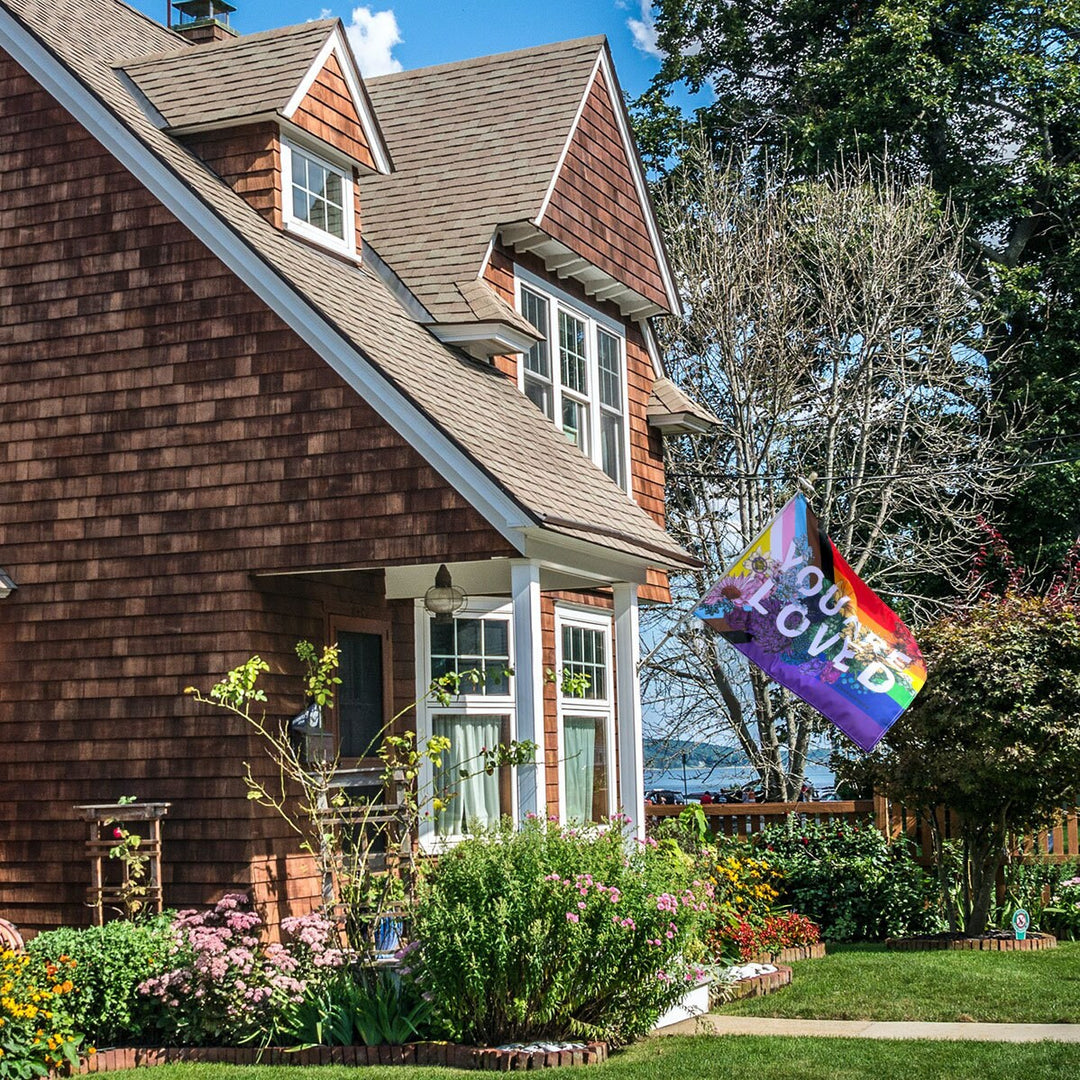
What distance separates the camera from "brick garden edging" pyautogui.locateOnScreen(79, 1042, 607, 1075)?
8.49 m

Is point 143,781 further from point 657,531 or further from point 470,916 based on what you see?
point 657,531

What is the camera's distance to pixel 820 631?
12289 millimetres

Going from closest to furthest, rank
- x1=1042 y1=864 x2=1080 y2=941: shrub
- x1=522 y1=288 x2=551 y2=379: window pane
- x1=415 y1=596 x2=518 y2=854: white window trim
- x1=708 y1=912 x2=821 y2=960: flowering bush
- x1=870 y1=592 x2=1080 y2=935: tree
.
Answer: x1=708 y1=912 x2=821 y2=960: flowering bush
x1=415 y1=596 x2=518 y2=854: white window trim
x1=870 y1=592 x2=1080 y2=935: tree
x1=522 y1=288 x2=551 y2=379: window pane
x1=1042 y1=864 x2=1080 y2=941: shrub

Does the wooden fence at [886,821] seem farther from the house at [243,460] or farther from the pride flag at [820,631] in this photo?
the pride flag at [820,631]

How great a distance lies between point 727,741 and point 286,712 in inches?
448

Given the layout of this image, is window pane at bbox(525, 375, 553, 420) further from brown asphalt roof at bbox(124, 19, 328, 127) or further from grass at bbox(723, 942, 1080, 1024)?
grass at bbox(723, 942, 1080, 1024)

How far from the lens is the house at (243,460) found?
428 inches

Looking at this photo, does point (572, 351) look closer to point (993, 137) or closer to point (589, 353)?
point (589, 353)

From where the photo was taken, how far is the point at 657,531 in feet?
45.5

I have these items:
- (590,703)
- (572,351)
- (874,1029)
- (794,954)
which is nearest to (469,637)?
(590,703)

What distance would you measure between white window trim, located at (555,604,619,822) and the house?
0.34 feet

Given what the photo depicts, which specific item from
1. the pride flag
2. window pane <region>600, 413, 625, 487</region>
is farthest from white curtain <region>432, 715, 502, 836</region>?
window pane <region>600, 413, 625, 487</region>

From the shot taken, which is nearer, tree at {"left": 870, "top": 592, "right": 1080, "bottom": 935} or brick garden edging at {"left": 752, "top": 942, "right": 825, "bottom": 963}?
brick garden edging at {"left": 752, "top": 942, "right": 825, "bottom": 963}

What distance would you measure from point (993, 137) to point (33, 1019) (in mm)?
24781
